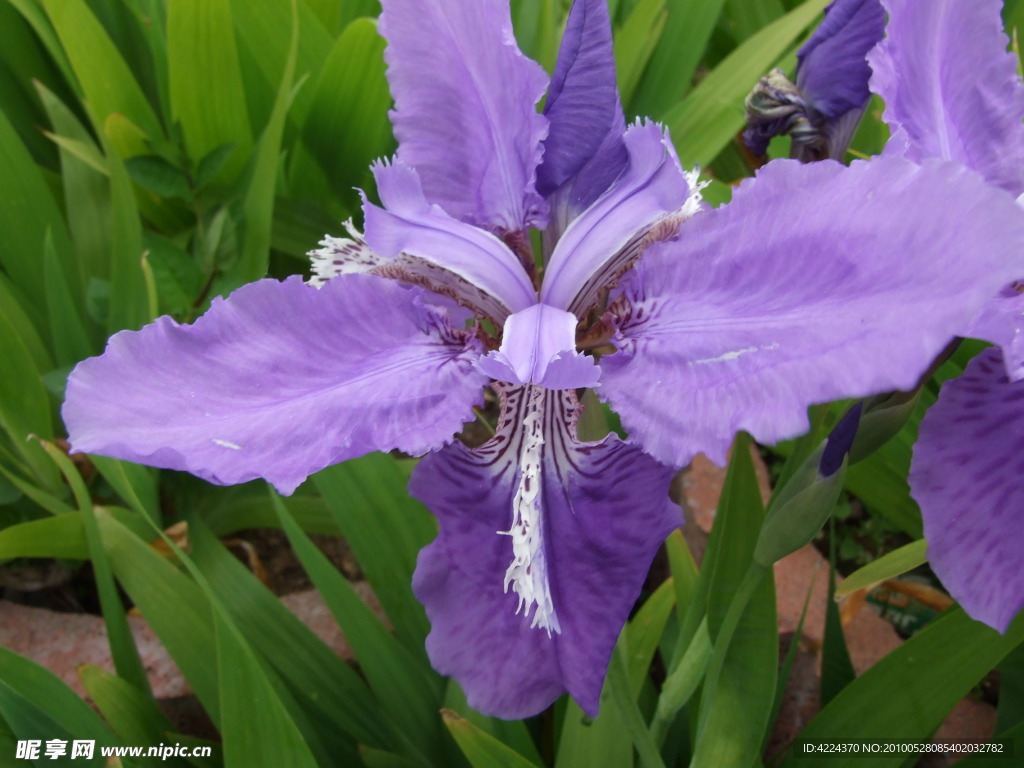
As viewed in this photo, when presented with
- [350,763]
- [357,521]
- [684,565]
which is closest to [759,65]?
[684,565]

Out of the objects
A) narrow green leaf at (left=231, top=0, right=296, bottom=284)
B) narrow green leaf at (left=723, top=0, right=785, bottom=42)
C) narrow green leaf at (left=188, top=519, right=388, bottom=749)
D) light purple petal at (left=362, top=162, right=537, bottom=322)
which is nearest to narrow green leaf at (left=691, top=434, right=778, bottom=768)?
light purple petal at (left=362, top=162, right=537, bottom=322)

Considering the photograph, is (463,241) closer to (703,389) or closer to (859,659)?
(703,389)

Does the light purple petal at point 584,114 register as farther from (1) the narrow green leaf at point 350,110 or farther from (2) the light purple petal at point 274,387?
(1) the narrow green leaf at point 350,110

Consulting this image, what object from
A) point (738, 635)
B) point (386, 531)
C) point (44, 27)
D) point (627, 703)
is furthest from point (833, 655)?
point (44, 27)

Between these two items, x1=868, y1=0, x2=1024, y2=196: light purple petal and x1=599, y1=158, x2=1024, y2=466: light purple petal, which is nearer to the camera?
x1=599, y1=158, x2=1024, y2=466: light purple petal

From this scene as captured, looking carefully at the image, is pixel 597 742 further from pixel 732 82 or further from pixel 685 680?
pixel 732 82

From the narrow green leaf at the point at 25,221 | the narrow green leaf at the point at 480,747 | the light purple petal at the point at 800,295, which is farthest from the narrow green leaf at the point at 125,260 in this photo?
the light purple petal at the point at 800,295

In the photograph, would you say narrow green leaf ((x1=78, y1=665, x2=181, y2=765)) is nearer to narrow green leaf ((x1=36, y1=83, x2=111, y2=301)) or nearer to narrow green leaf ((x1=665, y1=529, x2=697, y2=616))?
narrow green leaf ((x1=665, y1=529, x2=697, y2=616))
